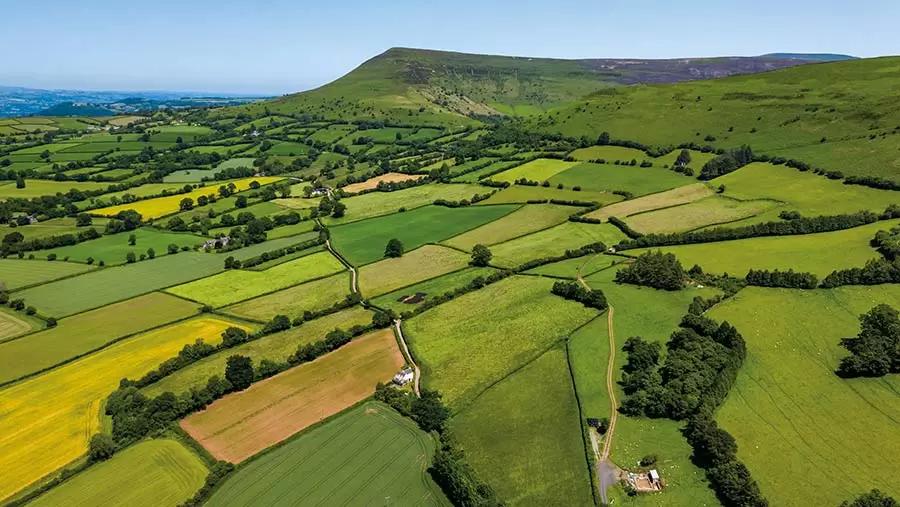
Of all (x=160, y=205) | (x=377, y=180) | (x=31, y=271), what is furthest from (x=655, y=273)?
(x=160, y=205)

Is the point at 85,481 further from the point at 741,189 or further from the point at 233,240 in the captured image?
the point at 741,189

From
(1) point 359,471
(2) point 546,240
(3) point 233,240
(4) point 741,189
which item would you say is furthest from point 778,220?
(3) point 233,240

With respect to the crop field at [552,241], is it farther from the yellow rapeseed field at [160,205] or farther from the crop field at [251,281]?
the yellow rapeseed field at [160,205]

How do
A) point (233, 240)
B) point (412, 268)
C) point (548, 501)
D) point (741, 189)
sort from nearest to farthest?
1. point (548, 501)
2. point (412, 268)
3. point (233, 240)
4. point (741, 189)

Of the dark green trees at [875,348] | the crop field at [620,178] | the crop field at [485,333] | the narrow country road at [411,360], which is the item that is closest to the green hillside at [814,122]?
the crop field at [620,178]

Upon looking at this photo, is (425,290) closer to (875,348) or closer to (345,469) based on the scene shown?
(345,469)

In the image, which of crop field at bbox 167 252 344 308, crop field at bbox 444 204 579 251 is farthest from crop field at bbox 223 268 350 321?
crop field at bbox 444 204 579 251
